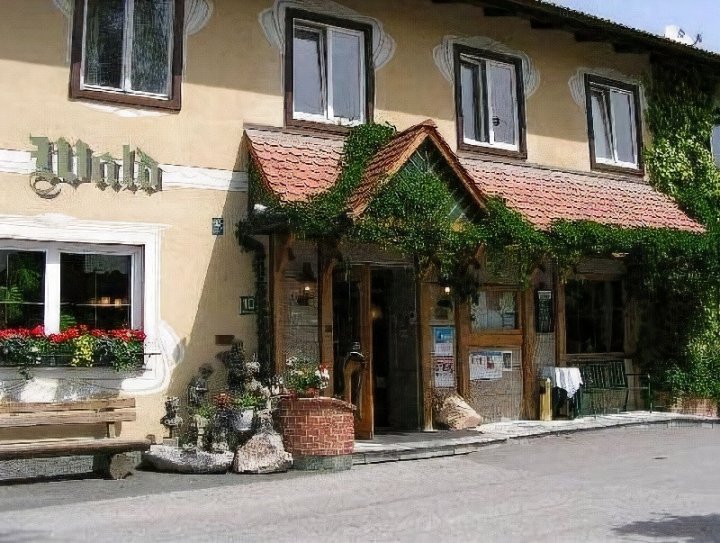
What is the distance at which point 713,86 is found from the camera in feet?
54.0

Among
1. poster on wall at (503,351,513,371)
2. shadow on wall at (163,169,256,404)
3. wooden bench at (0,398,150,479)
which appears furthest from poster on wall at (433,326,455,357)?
wooden bench at (0,398,150,479)

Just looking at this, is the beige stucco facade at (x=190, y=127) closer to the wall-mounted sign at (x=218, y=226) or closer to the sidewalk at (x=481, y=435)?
the wall-mounted sign at (x=218, y=226)

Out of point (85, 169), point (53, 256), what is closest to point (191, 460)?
point (53, 256)

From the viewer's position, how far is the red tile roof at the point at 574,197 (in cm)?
1255

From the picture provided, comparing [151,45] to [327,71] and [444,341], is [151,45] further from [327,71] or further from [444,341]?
[444,341]

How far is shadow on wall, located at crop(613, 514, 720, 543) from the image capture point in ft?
21.0

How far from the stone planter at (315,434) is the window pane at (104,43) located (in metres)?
4.52

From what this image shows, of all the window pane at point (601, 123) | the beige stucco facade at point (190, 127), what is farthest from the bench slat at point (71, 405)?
the window pane at point (601, 123)

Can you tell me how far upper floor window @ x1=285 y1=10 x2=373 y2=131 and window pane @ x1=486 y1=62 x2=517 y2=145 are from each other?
240 centimetres

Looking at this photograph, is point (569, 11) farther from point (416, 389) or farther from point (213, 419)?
point (213, 419)

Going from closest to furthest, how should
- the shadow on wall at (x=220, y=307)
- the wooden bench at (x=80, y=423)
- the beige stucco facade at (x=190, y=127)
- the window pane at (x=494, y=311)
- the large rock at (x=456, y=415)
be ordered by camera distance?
the wooden bench at (x=80, y=423)
the beige stucco facade at (x=190, y=127)
the shadow on wall at (x=220, y=307)
the large rock at (x=456, y=415)
the window pane at (x=494, y=311)

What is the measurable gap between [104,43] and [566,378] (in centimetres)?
818

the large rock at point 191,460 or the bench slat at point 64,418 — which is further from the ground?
the bench slat at point 64,418

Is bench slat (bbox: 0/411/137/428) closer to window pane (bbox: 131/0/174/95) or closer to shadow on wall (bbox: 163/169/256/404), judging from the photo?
shadow on wall (bbox: 163/169/256/404)
